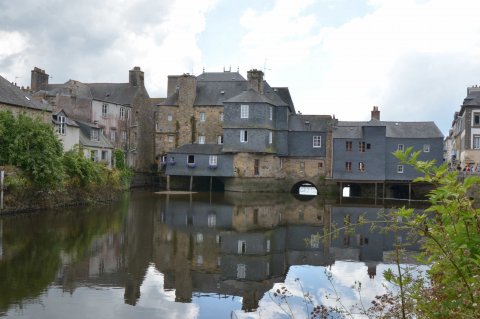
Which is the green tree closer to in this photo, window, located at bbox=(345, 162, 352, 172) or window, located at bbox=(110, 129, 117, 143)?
window, located at bbox=(110, 129, 117, 143)

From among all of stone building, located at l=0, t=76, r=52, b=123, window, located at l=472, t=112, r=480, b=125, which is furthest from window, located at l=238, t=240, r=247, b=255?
window, located at l=472, t=112, r=480, b=125

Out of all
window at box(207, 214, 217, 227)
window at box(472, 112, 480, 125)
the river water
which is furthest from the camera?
window at box(472, 112, 480, 125)

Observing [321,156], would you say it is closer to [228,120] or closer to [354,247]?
[228,120]

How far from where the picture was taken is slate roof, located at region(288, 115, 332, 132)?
53.3 m

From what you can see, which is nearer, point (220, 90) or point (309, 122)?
point (309, 122)

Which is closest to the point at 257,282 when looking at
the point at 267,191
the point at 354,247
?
the point at 354,247

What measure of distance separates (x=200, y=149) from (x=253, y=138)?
19.4ft

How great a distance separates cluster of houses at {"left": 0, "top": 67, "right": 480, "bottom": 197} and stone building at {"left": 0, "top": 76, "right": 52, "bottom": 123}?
4.19m

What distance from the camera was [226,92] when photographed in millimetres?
59156

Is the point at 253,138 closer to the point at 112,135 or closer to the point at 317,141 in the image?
the point at 317,141

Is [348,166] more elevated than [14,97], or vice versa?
[14,97]

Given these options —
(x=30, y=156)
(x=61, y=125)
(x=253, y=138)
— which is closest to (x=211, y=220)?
(x=30, y=156)

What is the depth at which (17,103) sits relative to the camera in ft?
123

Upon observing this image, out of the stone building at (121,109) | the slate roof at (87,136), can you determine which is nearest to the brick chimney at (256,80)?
the stone building at (121,109)
